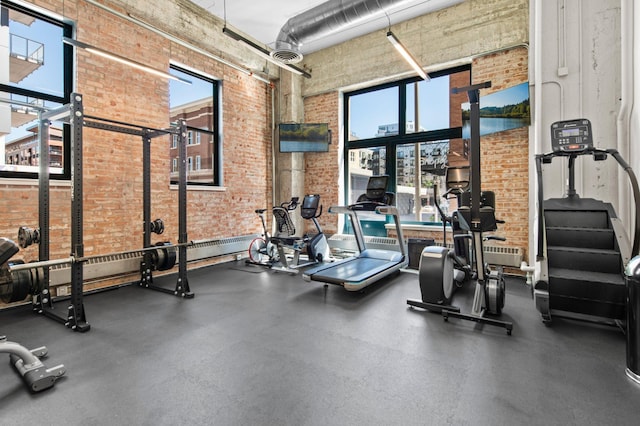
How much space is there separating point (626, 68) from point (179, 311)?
22.0 ft

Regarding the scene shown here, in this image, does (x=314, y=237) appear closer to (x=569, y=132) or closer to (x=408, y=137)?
(x=408, y=137)

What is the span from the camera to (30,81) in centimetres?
457

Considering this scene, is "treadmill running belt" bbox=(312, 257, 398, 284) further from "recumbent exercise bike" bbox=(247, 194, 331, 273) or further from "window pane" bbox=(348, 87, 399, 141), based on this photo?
"window pane" bbox=(348, 87, 399, 141)

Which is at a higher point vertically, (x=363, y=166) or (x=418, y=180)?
(x=363, y=166)

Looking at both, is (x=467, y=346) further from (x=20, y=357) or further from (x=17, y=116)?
(x=17, y=116)

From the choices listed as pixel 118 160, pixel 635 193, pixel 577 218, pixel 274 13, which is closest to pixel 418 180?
pixel 577 218

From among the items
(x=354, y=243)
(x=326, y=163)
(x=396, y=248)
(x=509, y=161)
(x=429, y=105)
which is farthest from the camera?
(x=326, y=163)

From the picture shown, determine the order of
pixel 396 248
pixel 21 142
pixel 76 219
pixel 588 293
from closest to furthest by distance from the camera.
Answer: pixel 588 293 < pixel 76 219 < pixel 21 142 < pixel 396 248

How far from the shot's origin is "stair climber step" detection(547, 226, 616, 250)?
3740 mm

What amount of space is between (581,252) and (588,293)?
53 centimetres

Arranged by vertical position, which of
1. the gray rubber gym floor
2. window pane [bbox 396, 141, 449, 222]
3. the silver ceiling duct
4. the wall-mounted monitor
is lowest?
the gray rubber gym floor

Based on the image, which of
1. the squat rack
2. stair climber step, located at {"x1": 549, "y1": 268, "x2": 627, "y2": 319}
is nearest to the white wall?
stair climber step, located at {"x1": 549, "y1": 268, "x2": 627, "y2": 319}

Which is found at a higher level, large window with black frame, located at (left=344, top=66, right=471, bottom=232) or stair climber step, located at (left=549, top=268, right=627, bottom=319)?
large window with black frame, located at (left=344, top=66, right=471, bottom=232)

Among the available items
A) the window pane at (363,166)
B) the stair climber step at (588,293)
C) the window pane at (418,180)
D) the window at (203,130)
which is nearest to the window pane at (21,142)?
the window at (203,130)
